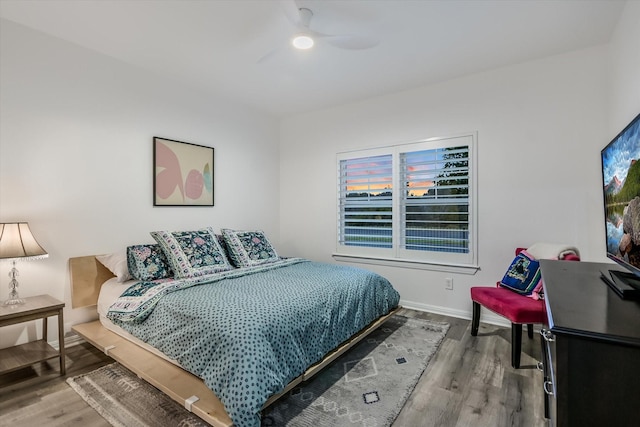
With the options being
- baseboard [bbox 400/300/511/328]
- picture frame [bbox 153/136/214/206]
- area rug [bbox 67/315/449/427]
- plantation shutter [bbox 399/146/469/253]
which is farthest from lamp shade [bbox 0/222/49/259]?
baseboard [bbox 400/300/511/328]

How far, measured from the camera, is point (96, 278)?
2867 mm

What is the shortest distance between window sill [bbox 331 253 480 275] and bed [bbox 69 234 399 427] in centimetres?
79

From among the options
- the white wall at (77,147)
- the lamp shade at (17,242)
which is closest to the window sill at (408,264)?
the white wall at (77,147)

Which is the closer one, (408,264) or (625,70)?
(625,70)

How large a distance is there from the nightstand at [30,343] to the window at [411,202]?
3.01m

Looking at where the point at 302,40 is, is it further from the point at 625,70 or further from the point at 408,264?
the point at 408,264

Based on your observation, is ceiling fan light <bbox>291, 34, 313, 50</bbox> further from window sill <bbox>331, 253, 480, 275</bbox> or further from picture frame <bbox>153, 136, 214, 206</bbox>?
window sill <bbox>331, 253, 480, 275</bbox>

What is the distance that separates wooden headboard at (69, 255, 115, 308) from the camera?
2736 mm

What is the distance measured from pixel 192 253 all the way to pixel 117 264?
0.63 m

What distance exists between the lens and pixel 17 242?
226 cm

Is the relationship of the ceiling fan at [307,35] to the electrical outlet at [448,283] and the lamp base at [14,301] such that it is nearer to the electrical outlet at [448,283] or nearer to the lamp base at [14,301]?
the electrical outlet at [448,283]

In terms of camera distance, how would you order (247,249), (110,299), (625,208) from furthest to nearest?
(247,249), (110,299), (625,208)

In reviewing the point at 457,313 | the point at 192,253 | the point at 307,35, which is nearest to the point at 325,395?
the point at 192,253

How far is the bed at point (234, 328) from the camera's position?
160 centimetres
